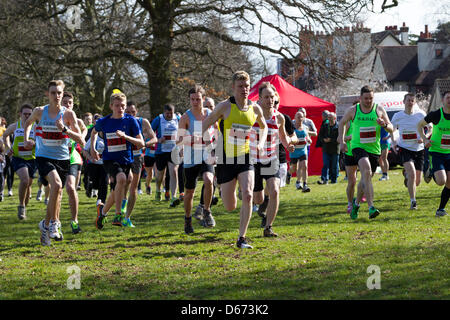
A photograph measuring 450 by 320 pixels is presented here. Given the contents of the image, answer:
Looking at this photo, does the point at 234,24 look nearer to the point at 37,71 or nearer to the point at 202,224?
the point at 37,71

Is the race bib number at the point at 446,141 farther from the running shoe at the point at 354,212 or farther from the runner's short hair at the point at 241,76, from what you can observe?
the runner's short hair at the point at 241,76

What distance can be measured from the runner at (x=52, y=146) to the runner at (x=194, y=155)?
5.76 feet

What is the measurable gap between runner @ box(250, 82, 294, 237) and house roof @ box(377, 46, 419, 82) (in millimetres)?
56640

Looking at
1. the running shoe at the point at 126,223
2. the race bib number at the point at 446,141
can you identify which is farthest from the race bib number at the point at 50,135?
the race bib number at the point at 446,141

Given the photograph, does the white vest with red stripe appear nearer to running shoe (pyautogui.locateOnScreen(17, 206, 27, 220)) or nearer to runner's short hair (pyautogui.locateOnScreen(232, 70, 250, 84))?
runner's short hair (pyautogui.locateOnScreen(232, 70, 250, 84))

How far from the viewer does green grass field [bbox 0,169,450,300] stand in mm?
5883

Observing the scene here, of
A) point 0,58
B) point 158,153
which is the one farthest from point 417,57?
point 158,153

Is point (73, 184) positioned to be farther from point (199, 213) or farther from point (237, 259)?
point (237, 259)

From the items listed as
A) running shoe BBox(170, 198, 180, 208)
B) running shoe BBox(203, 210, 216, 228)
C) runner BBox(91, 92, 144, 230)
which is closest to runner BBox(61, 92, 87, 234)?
runner BBox(91, 92, 144, 230)

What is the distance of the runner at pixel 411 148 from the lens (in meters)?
11.8

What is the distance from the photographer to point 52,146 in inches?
352
